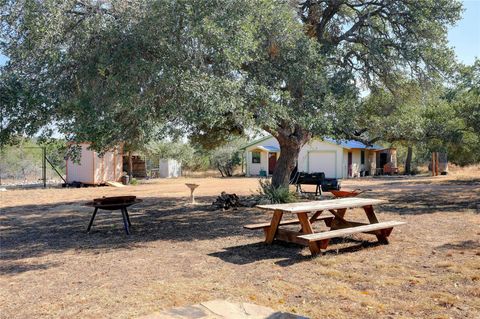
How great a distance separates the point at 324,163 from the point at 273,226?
93.2ft

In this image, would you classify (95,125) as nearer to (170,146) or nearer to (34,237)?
(34,237)

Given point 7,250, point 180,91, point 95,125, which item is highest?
point 180,91

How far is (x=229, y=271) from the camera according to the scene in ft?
20.1

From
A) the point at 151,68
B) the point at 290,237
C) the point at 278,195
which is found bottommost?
the point at 290,237

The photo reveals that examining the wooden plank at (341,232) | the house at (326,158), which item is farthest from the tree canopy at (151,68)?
the house at (326,158)

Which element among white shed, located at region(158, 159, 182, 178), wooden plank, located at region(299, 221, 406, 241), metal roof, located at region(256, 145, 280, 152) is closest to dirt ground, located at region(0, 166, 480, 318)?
wooden plank, located at region(299, 221, 406, 241)

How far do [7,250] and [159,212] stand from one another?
574 centimetres

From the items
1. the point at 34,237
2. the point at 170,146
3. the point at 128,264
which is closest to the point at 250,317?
the point at 128,264

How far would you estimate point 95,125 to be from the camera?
7.75 metres

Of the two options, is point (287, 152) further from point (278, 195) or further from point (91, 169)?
point (91, 169)

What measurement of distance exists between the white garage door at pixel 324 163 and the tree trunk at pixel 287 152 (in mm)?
20734

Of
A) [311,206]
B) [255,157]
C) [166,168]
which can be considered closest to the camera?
[311,206]

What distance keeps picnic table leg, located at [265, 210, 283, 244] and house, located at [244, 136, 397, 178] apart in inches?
947

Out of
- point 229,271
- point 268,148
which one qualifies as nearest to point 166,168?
point 268,148
